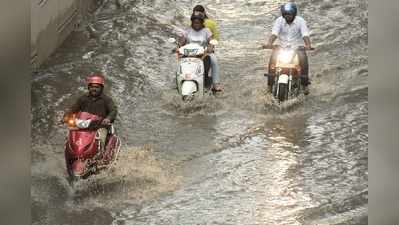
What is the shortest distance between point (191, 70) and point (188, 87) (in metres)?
0.17

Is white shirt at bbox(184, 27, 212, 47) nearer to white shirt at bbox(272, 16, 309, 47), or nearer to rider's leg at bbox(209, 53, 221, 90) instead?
rider's leg at bbox(209, 53, 221, 90)

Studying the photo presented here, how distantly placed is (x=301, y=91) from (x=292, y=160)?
37.4 inches

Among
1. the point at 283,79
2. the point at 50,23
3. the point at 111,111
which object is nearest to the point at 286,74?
the point at 283,79

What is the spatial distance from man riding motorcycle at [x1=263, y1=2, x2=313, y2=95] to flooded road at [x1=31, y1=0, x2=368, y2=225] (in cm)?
33

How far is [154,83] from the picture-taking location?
7199 millimetres

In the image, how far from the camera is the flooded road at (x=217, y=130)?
5730 millimetres

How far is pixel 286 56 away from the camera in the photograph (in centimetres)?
656

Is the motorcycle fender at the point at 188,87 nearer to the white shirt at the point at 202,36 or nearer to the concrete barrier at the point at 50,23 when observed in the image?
the white shirt at the point at 202,36

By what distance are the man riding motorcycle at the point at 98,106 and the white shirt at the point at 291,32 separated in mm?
1954

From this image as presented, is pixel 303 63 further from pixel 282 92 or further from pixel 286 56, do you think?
pixel 282 92

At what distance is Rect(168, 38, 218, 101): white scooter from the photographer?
258 inches

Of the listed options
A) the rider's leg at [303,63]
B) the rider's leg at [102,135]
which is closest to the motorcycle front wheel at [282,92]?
the rider's leg at [303,63]
